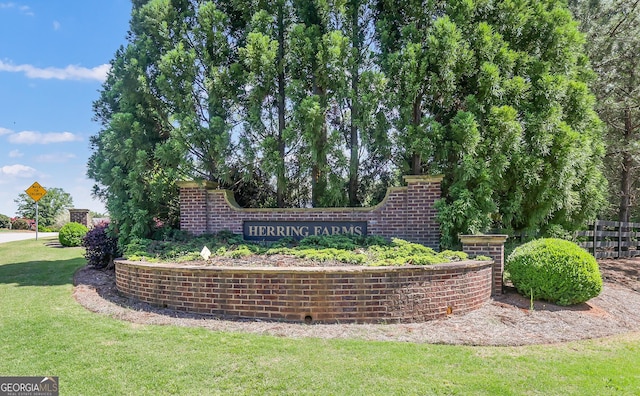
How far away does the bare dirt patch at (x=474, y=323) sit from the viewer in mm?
4363

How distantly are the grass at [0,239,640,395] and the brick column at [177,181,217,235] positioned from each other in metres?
3.23

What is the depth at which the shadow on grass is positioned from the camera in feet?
24.5

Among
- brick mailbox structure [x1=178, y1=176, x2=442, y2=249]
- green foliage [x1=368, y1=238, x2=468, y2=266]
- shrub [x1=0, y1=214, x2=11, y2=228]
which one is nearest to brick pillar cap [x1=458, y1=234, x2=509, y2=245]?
green foliage [x1=368, y1=238, x2=468, y2=266]

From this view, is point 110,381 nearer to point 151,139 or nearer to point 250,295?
point 250,295

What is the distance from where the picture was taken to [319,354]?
374 centimetres

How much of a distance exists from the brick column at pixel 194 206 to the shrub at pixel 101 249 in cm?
207

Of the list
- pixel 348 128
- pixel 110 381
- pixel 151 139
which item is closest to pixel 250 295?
pixel 110 381

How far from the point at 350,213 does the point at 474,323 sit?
300 centimetres

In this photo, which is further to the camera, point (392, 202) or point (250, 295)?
point (392, 202)

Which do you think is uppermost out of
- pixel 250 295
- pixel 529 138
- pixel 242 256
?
pixel 529 138

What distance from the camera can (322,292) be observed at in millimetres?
4727

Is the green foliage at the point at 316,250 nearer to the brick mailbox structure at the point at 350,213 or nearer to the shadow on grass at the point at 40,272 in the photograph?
the brick mailbox structure at the point at 350,213

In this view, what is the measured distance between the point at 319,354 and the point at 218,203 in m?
4.74

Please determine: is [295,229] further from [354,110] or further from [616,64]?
[616,64]
